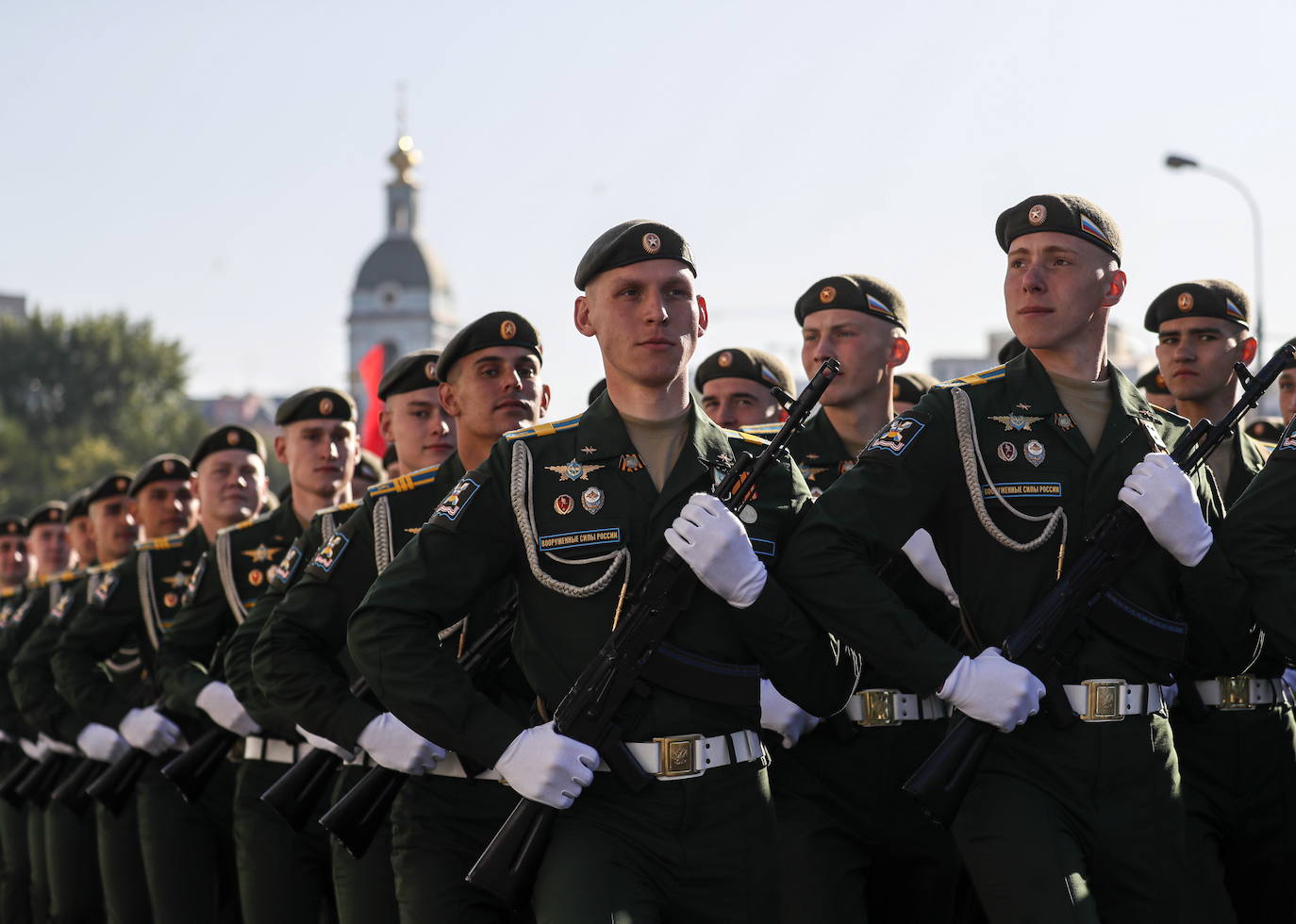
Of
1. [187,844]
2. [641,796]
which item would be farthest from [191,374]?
[641,796]

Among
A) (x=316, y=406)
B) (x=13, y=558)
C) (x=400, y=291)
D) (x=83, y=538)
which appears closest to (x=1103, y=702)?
(x=316, y=406)

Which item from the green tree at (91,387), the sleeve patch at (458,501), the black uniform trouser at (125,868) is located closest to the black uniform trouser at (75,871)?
the black uniform trouser at (125,868)

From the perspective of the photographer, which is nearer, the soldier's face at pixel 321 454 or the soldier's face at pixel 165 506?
the soldier's face at pixel 321 454

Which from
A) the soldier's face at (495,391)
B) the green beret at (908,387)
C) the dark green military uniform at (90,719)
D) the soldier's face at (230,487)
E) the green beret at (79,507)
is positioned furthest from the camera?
the green beret at (79,507)

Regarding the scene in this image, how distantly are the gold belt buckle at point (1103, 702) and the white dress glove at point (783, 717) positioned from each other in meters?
1.11

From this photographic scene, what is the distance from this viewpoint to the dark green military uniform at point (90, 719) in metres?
8.93

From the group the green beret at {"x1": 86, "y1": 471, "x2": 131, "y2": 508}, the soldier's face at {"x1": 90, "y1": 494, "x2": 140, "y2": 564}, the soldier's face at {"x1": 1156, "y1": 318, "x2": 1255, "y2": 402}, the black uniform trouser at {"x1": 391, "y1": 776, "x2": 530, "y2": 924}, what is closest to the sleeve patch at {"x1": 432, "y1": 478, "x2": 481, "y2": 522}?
the black uniform trouser at {"x1": 391, "y1": 776, "x2": 530, "y2": 924}

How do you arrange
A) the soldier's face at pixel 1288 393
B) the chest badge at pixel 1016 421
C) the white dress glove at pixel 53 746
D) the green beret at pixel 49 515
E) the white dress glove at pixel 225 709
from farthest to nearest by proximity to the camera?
the green beret at pixel 49 515 → the white dress glove at pixel 53 746 → the white dress glove at pixel 225 709 → the soldier's face at pixel 1288 393 → the chest badge at pixel 1016 421

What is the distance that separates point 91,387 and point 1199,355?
204 ft

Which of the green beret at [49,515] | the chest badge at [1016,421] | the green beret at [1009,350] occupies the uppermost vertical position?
the green beret at [49,515]

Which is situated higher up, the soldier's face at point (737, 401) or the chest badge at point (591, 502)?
the soldier's face at point (737, 401)

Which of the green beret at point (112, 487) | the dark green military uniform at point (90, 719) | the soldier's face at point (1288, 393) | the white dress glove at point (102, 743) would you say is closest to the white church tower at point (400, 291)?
the green beret at point (112, 487)

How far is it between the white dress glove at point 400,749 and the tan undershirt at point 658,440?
4.33 feet

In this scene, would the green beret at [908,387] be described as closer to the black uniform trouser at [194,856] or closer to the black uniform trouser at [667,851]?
the black uniform trouser at [194,856]
